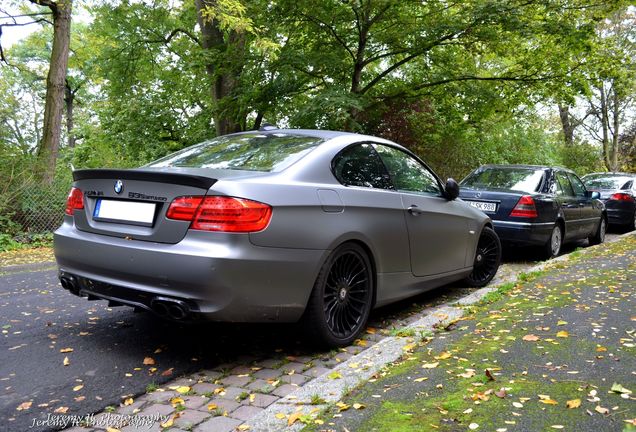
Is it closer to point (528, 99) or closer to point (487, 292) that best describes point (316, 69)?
point (528, 99)

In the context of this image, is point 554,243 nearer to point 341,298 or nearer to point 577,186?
point 577,186

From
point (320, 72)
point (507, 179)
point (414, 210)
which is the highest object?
point (320, 72)

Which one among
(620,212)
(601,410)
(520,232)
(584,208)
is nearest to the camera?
(601,410)

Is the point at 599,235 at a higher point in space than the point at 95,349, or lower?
lower

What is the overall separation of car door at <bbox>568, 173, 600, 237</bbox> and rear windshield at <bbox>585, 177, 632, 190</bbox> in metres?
4.16

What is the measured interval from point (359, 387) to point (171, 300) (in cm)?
120

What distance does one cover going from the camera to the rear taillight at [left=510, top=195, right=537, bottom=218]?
784cm

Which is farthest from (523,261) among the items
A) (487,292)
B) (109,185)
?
(109,185)

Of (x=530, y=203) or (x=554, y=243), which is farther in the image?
(x=554, y=243)

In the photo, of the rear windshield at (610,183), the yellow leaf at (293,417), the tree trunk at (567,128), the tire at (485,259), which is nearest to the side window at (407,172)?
the tire at (485,259)

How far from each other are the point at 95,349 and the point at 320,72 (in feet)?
30.7

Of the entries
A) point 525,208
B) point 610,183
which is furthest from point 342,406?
point 610,183

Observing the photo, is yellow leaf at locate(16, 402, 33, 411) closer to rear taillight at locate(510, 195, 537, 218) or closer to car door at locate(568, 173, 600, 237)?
rear taillight at locate(510, 195, 537, 218)

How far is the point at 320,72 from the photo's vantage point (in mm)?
11961
